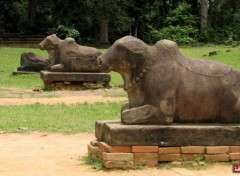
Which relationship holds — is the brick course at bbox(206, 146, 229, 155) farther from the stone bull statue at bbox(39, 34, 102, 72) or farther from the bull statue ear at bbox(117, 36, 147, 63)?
the stone bull statue at bbox(39, 34, 102, 72)

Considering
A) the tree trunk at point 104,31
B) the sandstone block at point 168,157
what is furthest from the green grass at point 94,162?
the tree trunk at point 104,31

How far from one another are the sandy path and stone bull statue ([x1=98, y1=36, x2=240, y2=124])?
760 millimetres

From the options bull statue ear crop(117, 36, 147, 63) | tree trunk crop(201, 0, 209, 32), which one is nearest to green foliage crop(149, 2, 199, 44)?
tree trunk crop(201, 0, 209, 32)

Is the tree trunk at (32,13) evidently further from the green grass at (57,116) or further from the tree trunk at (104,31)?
the green grass at (57,116)

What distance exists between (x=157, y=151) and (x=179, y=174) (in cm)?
54

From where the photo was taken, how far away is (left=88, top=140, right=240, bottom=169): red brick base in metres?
7.19

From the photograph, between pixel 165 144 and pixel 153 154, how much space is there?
20cm

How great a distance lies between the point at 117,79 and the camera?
22.8m

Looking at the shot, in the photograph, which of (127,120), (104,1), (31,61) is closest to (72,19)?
(104,1)

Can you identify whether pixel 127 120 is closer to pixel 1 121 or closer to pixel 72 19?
pixel 1 121

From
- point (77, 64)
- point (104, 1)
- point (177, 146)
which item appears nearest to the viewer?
point (177, 146)

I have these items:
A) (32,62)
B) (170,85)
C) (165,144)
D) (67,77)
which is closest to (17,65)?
(32,62)

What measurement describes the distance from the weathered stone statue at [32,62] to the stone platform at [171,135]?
637 inches

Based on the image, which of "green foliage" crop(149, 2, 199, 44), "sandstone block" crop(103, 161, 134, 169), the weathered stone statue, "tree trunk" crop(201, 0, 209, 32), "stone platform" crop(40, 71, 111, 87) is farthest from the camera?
"tree trunk" crop(201, 0, 209, 32)
